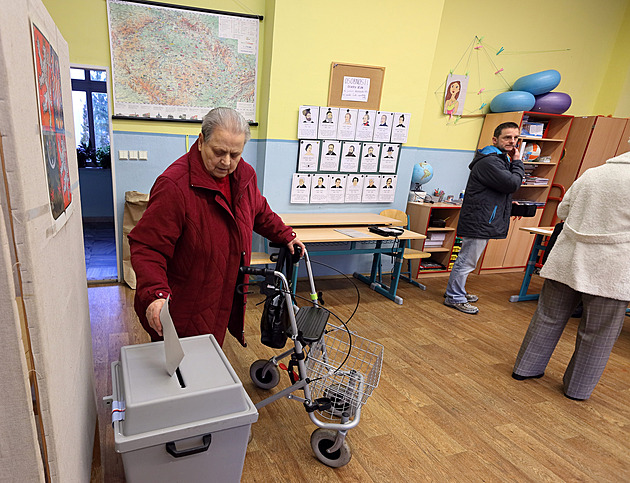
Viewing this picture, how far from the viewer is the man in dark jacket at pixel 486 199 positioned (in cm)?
325

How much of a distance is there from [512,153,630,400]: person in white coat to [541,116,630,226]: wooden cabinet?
116 inches

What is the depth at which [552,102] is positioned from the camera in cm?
441

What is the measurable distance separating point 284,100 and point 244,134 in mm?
2349

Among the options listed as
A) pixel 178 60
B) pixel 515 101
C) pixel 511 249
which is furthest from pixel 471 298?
pixel 178 60

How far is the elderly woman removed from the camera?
4.18 feet

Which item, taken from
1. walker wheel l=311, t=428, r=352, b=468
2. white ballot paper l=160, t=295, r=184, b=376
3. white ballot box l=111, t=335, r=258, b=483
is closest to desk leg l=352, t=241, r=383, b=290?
walker wheel l=311, t=428, r=352, b=468

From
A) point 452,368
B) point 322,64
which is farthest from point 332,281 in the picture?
point 322,64

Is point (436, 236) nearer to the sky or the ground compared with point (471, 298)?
nearer to the sky

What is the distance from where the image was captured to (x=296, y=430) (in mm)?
1911

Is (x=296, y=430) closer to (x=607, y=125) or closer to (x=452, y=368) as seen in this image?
(x=452, y=368)

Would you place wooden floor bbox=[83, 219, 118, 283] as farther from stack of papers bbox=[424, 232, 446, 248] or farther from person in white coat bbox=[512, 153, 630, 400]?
person in white coat bbox=[512, 153, 630, 400]

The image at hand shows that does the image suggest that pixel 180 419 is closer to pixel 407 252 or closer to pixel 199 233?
pixel 199 233

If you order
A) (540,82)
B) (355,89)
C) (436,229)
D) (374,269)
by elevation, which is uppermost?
(540,82)

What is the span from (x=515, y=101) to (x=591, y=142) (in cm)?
117
